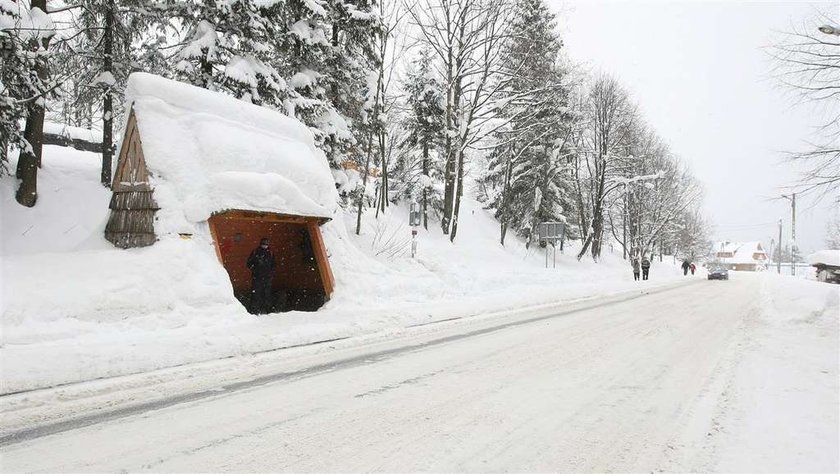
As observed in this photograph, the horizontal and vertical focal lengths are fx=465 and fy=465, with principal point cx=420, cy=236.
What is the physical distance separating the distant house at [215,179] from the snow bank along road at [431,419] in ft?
14.2

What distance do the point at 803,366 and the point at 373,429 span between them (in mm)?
6033

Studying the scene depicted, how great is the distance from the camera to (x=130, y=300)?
741cm

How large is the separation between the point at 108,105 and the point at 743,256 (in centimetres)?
15004

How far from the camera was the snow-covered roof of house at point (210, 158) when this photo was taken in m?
8.88

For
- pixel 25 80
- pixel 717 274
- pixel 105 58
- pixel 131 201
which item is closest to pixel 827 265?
pixel 717 274

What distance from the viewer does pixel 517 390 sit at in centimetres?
482

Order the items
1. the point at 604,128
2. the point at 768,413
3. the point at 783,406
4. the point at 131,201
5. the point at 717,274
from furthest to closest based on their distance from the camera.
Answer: the point at 717,274 < the point at 604,128 < the point at 131,201 < the point at 783,406 < the point at 768,413

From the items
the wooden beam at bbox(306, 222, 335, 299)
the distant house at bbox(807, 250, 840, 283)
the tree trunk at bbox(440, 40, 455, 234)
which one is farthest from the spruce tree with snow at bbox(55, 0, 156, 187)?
the distant house at bbox(807, 250, 840, 283)

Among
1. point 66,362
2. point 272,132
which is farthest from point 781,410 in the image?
point 272,132

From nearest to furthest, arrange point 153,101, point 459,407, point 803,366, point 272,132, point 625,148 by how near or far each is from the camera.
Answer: point 459,407, point 803,366, point 153,101, point 272,132, point 625,148

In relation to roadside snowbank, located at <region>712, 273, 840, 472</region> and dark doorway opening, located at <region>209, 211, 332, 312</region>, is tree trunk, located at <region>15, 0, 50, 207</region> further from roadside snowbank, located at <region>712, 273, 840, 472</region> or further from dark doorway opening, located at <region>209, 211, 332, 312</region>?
roadside snowbank, located at <region>712, 273, 840, 472</region>

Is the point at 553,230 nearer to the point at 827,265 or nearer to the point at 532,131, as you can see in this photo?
the point at 532,131

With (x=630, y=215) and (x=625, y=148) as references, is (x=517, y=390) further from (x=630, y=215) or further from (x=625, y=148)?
(x=630, y=215)

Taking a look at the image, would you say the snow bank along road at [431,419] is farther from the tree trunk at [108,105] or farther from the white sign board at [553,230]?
the white sign board at [553,230]
